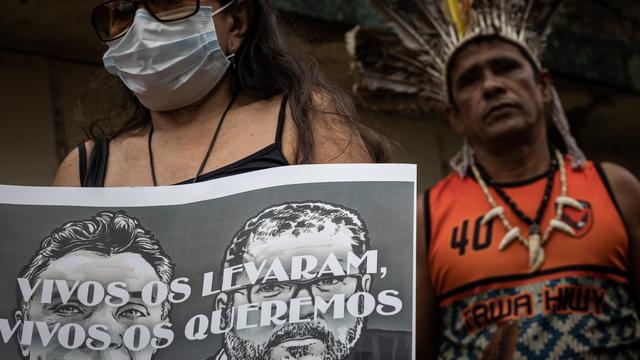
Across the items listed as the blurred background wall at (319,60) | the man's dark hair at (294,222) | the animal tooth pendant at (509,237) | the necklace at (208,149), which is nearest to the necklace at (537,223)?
the animal tooth pendant at (509,237)

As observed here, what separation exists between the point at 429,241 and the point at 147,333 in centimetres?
169

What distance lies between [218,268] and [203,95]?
49 centimetres

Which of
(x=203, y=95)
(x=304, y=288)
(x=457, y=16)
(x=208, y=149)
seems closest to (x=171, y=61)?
(x=203, y=95)

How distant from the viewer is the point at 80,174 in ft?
7.06

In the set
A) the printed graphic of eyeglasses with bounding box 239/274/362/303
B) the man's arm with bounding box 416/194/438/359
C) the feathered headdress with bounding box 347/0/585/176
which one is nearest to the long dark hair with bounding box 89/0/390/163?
the printed graphic of eyeglasses with bounding box 239/274/362/303

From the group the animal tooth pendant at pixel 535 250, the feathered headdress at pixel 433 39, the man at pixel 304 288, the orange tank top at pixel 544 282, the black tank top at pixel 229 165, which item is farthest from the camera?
the feathered headdress at pixel 433 39

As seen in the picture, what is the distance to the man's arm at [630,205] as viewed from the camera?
123 inches

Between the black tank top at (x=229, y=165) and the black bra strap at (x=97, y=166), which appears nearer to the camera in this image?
the black tank top at (x=229, y=165)

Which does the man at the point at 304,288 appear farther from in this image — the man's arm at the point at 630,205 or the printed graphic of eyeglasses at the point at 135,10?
the man's arm at the point at 630,205

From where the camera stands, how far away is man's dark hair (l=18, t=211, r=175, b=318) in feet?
5.99

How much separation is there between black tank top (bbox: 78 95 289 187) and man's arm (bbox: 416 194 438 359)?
1.34 meters

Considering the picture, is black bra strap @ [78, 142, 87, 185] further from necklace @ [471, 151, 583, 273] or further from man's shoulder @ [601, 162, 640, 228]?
man's shoulder @ [601, 162, 640, 228]

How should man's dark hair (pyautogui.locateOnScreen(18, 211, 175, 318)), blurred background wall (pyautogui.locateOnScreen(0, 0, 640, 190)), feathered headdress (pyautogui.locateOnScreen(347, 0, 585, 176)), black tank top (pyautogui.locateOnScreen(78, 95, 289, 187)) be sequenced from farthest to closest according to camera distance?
blurred background wall (pyautogui.locateOnScreen(0, 0, 640, 190)), feathered headdress (pyautogui.locateOnScreen(347, 0, 585, 176)), black tank top (pyautogui.locateOnScreen(78, 95, 289, 187)), man's dark hair (pyautogui.locateOnScreen(18, 211, 175, 318))

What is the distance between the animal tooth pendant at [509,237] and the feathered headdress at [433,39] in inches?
17.1
